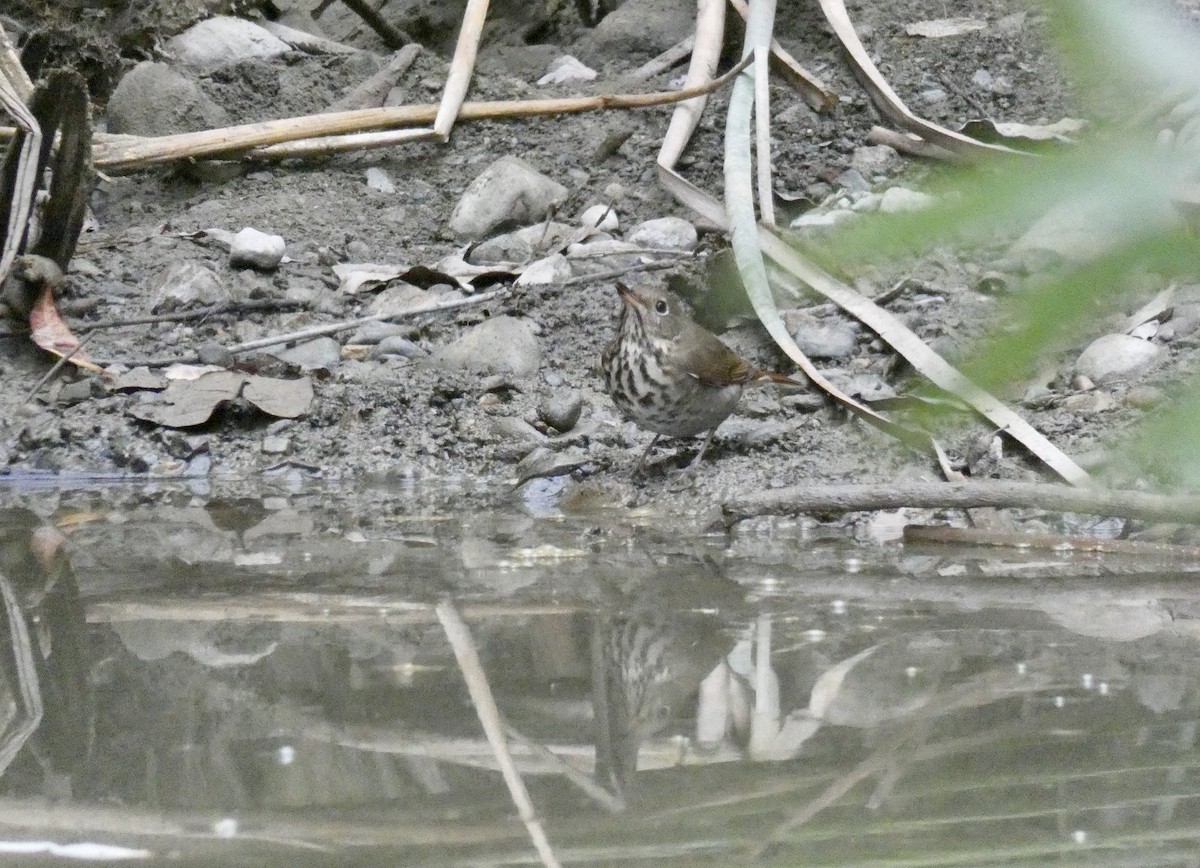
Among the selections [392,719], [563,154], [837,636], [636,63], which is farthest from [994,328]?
[636,63]

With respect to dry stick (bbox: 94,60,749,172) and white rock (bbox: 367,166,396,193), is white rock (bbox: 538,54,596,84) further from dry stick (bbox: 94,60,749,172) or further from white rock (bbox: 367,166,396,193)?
white rock (bbox: 367,166,396,193)

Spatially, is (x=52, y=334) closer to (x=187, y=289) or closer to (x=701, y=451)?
(x=187, y=289)

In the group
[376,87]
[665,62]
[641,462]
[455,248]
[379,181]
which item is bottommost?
[641,462]

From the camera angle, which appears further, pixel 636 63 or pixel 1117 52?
pixel 636 63

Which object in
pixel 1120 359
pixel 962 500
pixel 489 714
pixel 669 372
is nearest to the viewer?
pixel 489 714

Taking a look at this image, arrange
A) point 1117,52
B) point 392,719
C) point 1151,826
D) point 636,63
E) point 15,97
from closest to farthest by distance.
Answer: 1. point 1117,52
2. point 1151,826
3. point 392,719
4. point 15,97
5. point 636,63

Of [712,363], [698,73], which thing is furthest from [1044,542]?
[698,73]

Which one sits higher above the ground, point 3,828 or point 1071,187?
point 1071,187

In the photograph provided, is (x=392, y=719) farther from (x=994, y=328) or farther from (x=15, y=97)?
(x=15, y=97)
